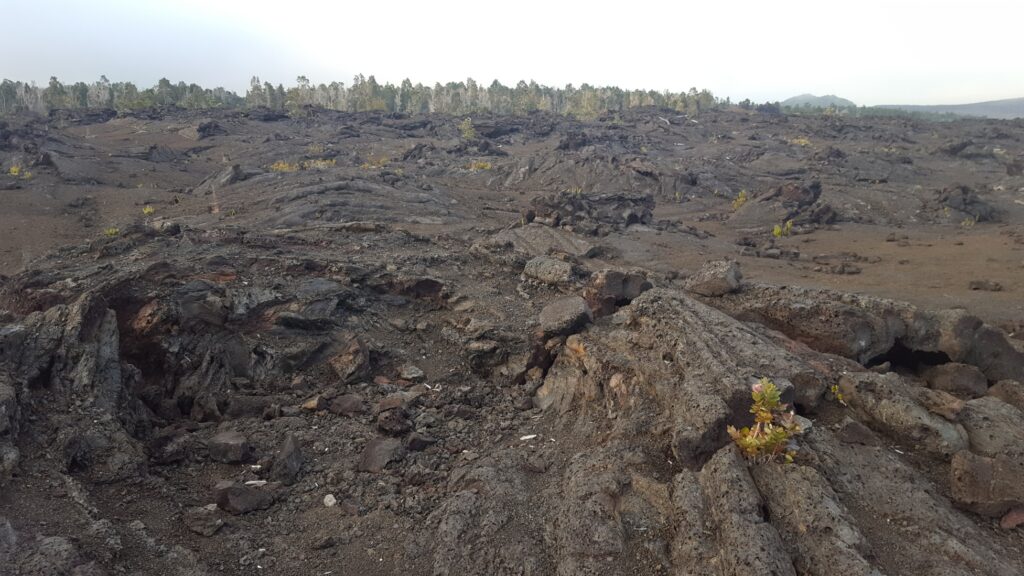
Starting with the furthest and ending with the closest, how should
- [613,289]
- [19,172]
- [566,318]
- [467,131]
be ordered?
[467,131], [19,172], [613,289], [566,318]

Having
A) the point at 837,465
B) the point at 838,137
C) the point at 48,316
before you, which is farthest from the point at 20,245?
the point at 838,137

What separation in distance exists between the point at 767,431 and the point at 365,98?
110752 mm

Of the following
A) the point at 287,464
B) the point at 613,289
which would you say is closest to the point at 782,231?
the point at 613,289

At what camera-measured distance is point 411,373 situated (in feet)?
33.5

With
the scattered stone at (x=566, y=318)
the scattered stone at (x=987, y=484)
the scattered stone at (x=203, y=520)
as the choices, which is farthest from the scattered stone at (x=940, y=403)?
the scattered stone at (x=203, y=520)

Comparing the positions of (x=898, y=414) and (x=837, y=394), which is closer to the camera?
(x=898, y=414)

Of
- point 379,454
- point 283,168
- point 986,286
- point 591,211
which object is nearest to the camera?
point 379,454

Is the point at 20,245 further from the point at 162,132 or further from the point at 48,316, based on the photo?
the point at 162,132

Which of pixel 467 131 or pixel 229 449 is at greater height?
pixel 467 131

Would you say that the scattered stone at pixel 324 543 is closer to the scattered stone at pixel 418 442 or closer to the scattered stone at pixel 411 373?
the scattered stone at pixel 418 442

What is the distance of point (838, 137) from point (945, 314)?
75126 mm

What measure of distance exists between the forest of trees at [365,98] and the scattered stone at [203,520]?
303ft

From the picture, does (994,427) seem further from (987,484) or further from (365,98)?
(365,98)

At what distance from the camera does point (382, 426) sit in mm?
8375
